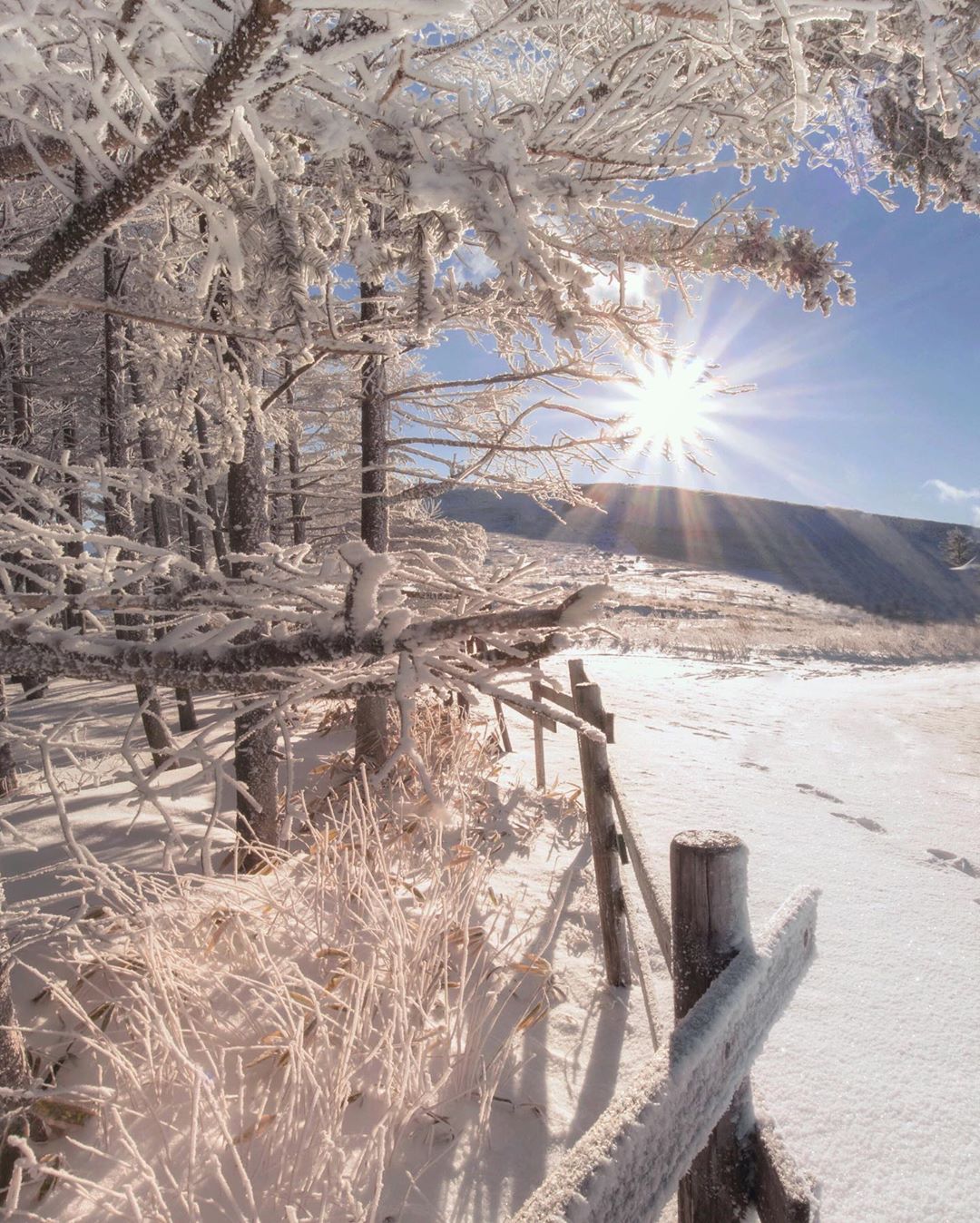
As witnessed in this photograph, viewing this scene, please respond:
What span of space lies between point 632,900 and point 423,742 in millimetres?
2706

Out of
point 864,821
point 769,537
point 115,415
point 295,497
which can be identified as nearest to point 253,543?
point 115,415

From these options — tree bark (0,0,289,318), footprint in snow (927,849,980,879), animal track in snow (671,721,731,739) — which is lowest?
animal track in snow (671,721,731,739)

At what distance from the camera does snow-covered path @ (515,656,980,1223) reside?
91.2 inches

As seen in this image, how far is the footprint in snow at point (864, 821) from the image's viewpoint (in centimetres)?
538

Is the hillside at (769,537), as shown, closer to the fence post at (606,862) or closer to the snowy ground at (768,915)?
the snowy ground at (768,915)

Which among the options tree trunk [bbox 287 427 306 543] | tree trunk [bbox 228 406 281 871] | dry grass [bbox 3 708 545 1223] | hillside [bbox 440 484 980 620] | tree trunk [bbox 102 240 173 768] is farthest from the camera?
hillside [bbox 440 484 980 620]

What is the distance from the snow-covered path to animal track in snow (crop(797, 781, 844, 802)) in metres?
0.03

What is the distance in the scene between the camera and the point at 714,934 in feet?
5.00

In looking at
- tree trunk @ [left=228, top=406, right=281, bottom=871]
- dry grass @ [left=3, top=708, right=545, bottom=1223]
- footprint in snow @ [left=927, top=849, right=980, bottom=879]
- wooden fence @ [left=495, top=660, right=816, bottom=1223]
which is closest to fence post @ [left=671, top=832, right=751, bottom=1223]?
wooden fence @ [left=495, top=660, right=816, bottom=1223]

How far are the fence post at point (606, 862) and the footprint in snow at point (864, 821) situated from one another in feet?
10.1

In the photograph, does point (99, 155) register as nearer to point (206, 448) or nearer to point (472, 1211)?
point (206, 448)

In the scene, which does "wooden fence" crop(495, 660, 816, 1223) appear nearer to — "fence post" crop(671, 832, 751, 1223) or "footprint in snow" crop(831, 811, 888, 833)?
"fence post" crop(671, 832, 751, 1223)

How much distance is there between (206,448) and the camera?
331cm

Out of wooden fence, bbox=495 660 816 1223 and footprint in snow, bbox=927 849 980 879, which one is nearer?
wooden fence, bbox=495 660 816 1223
